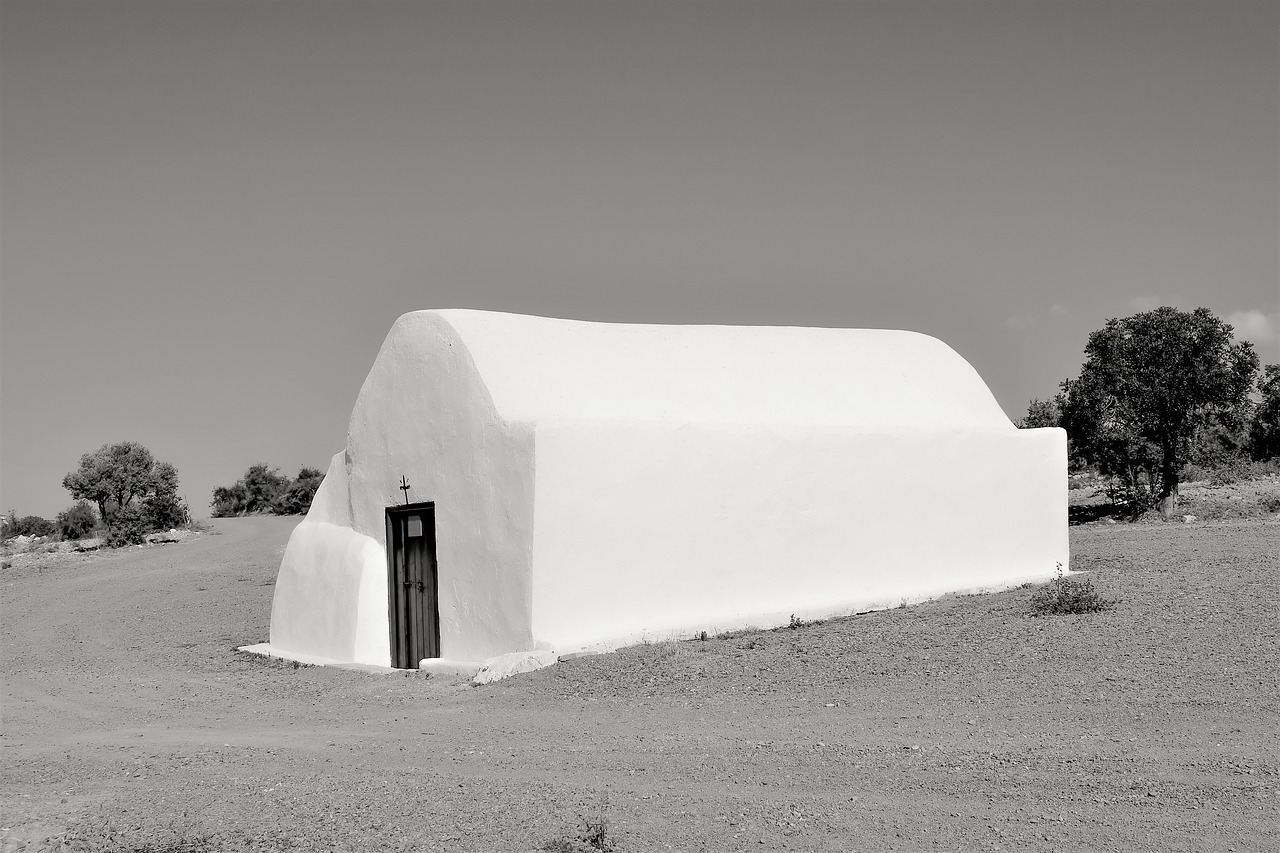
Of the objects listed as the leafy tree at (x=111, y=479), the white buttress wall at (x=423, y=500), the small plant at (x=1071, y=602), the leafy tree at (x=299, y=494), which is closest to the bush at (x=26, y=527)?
the leafy tree at (x=111, y=479)

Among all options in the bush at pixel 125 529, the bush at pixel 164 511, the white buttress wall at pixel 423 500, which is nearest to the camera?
the white buttress wall at pixel 423 500

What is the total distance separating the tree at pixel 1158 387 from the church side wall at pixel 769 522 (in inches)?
440

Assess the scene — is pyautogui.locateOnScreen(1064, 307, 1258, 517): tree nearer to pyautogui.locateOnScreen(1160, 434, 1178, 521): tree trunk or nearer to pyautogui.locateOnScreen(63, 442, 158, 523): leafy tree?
pyautogui.locateOnScreen(1160, 434, 1178, 521): tree trunk

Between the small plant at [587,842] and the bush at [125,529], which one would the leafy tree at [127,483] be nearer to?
the bush at [125,529]

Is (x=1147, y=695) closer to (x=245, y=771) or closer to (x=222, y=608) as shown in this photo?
(x=245, y=771)

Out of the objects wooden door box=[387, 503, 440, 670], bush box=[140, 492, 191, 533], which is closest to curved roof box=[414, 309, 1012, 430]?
wooden door box=[387, 503, 440, 670]

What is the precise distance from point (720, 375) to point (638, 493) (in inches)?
95.6

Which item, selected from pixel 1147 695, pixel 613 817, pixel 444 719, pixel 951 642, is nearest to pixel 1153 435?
pixel 951 642

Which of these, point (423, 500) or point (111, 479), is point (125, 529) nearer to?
point (111, 479)

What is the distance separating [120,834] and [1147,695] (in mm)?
6080

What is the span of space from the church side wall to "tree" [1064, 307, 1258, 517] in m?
11.2

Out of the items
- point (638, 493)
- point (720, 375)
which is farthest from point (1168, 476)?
point (638, 493)

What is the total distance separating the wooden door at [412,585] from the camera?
11.4 m

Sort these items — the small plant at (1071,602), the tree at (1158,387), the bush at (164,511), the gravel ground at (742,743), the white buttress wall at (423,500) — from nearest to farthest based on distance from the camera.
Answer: the gravel ground at (742,743) → the small plant at (1071,602) → the white buttress wall at (423,500) → the tree at (1158,387) → the bush at (164,511)
